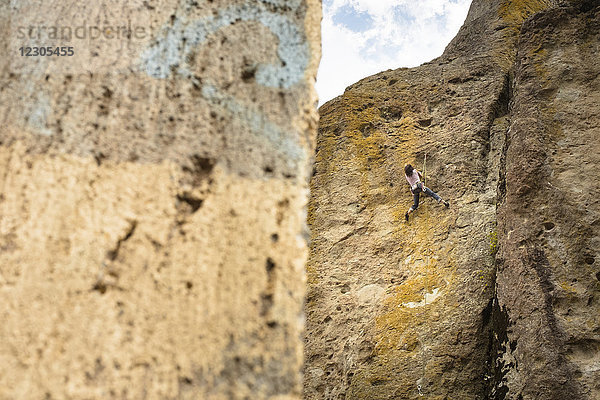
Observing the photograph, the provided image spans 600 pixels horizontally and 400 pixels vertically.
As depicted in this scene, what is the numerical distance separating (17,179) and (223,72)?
2.28 ft

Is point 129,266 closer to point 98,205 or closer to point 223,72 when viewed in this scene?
point 98,205

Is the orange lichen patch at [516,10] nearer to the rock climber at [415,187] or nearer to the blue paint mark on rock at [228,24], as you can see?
the rock climber at [415,187]

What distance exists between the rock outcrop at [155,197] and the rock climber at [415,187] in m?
4.30

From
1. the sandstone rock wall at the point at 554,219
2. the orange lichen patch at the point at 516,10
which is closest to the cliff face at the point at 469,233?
the sandstone rock wall at the point at 554,219

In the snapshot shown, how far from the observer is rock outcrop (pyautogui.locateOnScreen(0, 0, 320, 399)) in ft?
3.96

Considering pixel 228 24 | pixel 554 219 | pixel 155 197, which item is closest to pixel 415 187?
pixel 554 219

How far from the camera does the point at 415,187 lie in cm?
586

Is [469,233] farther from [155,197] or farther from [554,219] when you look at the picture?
[155,197]

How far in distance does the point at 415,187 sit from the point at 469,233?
88 cm

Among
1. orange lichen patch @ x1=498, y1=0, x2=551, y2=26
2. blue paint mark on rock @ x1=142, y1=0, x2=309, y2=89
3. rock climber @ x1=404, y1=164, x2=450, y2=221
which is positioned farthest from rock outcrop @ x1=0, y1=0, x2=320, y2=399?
orange lichen patch @ x1=498, y1=0, x2=551, y2=26

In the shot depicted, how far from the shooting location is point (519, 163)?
4.64m

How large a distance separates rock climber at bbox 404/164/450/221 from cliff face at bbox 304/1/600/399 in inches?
4.2

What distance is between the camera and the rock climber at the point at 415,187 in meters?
5.74

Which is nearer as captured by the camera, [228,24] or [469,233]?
[228,24]
